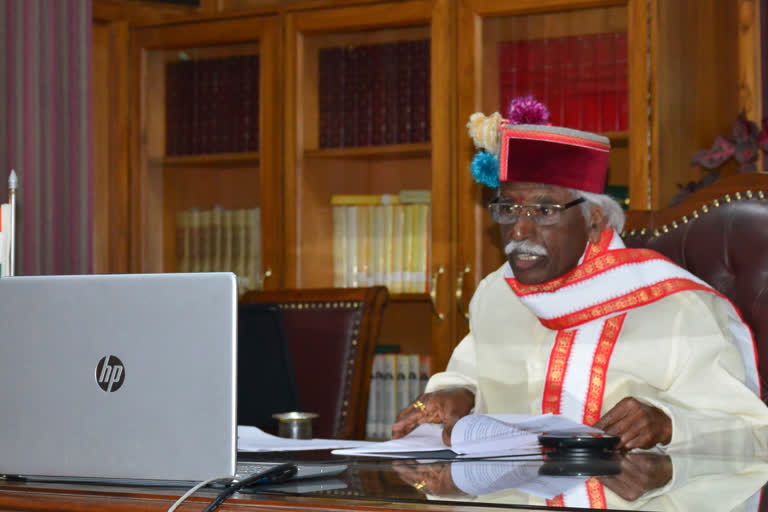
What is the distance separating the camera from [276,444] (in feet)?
5.51

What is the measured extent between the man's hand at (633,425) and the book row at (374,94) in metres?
1.88

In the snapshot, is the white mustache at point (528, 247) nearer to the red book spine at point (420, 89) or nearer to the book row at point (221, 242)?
the red book spine at point (420, 89)

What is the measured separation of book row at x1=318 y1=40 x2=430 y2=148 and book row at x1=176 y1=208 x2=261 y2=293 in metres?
0.42

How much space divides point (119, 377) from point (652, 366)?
1.34 m

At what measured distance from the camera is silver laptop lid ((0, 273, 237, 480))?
1.16 meters

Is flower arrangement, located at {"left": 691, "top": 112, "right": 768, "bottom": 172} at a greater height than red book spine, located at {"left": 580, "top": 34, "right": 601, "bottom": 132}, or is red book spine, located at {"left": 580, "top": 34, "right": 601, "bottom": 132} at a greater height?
red book spine, located at {"left": 580, "top": 34, "right": 601, "bottom": 132}

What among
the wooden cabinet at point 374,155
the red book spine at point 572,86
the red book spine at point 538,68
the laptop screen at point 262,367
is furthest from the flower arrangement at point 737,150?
the laptop screen at point 262,367

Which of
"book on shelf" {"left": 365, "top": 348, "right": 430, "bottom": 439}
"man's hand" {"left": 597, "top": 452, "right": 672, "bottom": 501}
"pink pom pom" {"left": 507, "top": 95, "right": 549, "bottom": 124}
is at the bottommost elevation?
"book on shelf" {"left": 365, "top": 348, "right": 430, "bottom": 439}

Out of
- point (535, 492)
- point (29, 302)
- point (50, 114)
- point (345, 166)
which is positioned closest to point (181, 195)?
point (345, 166)

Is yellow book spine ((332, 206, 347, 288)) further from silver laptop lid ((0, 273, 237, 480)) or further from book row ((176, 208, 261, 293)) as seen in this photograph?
silver laptop lid ((0, 273, 237, 480))

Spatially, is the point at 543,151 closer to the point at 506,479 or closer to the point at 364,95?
the point at 506,479

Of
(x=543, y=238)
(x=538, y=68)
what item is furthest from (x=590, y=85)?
(x=543, y=238)

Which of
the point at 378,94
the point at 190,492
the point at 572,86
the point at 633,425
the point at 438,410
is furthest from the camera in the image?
the point at 378,94

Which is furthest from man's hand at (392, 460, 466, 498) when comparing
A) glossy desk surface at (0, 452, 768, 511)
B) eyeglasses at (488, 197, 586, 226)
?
eyeglasses at (488, 197, 586, 226)
